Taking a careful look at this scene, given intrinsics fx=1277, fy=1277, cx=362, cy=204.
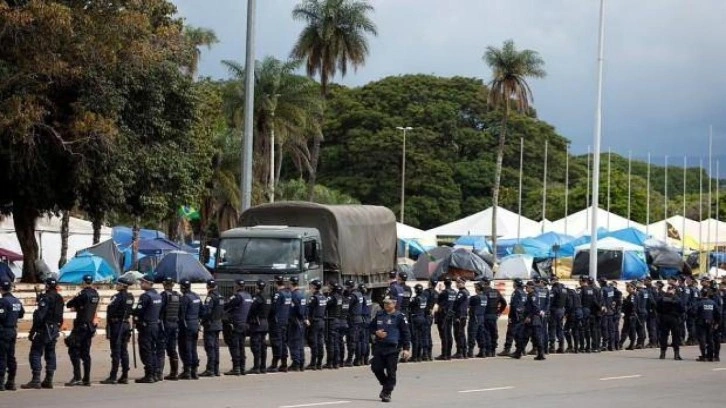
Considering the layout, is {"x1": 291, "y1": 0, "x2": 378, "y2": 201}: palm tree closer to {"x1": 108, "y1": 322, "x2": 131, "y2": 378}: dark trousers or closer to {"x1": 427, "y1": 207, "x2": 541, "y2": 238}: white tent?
{"x1": 427, "y1": 207, "x2": 541, "y2": 238}: white tent

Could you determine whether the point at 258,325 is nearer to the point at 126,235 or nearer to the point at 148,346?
the point at 148,346

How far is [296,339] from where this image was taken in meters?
24.4

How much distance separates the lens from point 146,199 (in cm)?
3731

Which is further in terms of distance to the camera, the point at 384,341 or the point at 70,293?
the point at 70,293

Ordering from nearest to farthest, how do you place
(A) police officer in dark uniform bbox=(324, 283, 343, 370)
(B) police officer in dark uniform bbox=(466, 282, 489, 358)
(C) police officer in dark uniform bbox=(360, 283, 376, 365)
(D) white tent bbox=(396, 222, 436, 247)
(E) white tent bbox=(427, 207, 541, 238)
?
(A) police officer in dark uniform bbox=(324, 283, 343, 370) < (C) police officer in dark uniform bbox=(360, 283, 376, 365) < (B) police officer in dark uniform bbox=(466, 282, 489, 358) < (D) white tent bbox=(396, 222, 436, 247) < (E) white tent bbox=(427, 207, 541, 238)

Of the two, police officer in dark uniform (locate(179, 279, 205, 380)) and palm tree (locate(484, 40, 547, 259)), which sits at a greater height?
palm tree (locate(484, 40, 547, 259))

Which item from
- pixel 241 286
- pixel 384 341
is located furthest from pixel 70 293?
pixel 384 341

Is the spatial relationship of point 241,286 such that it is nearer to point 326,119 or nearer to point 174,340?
point 174,340

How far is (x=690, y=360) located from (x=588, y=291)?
294 centimetres

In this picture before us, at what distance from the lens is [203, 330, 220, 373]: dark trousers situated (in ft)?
74.2

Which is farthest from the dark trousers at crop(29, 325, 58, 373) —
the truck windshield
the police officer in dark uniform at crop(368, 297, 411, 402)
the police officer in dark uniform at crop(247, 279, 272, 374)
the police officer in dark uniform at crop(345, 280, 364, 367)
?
the truck windshield

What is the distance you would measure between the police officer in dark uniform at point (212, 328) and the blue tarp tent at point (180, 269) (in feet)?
64.6

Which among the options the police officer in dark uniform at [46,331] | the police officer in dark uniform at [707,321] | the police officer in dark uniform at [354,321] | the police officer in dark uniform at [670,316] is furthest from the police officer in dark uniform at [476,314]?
the police officer in dark uniform at [46,331]

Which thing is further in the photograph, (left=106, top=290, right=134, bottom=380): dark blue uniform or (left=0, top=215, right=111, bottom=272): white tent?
(left=0, top=215, right=111, bottom=272): white tent
